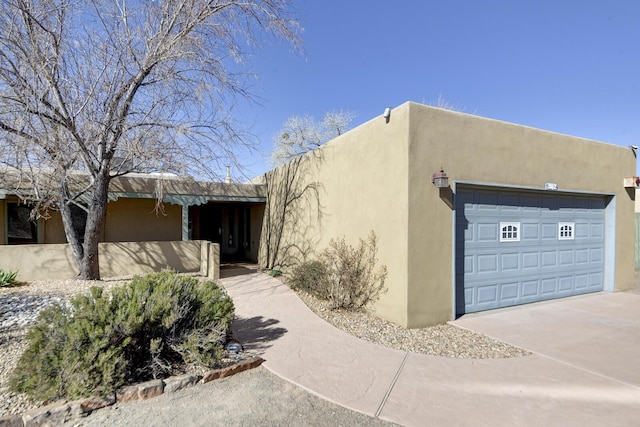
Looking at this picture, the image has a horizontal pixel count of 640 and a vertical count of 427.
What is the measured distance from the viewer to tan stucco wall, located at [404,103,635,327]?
223 inches

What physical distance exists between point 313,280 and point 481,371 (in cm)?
420

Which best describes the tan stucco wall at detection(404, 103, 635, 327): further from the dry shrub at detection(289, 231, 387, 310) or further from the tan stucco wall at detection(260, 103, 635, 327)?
the dry shrub at detection(289, 231, 387, 310)

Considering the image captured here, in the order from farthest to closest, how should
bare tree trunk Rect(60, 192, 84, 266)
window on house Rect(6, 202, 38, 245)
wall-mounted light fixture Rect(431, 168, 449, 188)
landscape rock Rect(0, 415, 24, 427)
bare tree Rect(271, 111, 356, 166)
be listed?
bare tree Rect(271, 111, 356, 166) < window on house Rect(6, 202, 38, 245) < bare tree trunk Rect(60, 192, 84, 266) < wall-mounted light fixture Rect(431, 168, 449, 188) < landscape rock Rect(0, 415, 24, 427)

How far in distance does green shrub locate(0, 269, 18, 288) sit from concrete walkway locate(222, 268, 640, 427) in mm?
5537

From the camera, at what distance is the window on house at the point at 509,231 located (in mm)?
6852

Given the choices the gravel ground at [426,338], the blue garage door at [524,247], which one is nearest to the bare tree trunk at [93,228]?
the gravel ground at [426,338]

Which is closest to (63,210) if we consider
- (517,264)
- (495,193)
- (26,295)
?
(26,295)

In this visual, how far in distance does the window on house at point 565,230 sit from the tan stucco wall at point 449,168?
2.77ft

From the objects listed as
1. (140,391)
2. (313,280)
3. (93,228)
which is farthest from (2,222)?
(140,391)

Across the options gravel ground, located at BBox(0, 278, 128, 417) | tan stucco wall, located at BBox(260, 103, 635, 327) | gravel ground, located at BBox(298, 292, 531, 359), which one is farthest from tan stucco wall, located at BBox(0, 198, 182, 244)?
gravel ground, located at BBox(298, 292, 531, 359)

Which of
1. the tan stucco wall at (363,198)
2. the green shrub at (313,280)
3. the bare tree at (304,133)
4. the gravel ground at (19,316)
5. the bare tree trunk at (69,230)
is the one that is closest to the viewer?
the gravel ground at (19,316)

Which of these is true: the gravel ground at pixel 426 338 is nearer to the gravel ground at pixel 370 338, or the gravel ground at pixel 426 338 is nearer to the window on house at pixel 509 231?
the gravel ground at pixel 370 338

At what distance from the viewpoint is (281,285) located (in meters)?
8.72

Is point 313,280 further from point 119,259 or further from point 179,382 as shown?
point 119,259
